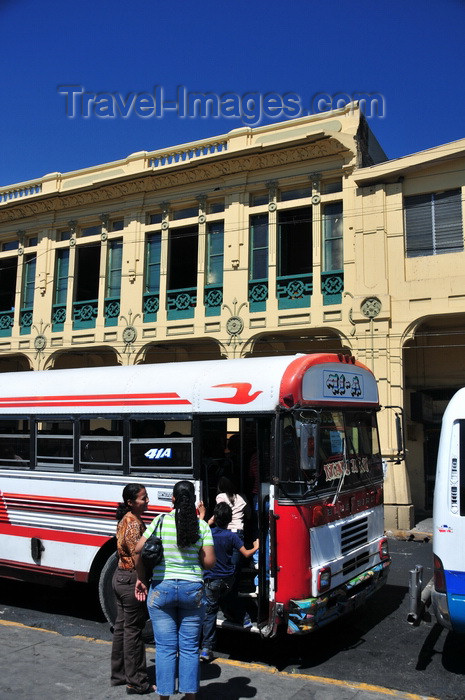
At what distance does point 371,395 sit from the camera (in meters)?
7.61

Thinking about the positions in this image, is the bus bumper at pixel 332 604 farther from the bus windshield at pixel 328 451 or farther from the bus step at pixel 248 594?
the bus windshield at pixel 328 451

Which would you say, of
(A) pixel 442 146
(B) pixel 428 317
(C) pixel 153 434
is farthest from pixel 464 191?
(C) pixel 153 434

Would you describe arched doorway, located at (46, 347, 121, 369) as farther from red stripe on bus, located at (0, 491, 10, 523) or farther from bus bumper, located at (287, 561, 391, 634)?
bus bumper, located at (287, 561, 391, 634)

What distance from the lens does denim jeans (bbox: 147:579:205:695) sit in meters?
4.38

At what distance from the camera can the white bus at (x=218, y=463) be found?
5.82 metres

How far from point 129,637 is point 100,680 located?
57 centimetres

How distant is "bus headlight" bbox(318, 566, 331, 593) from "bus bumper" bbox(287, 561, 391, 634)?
0.08 meters

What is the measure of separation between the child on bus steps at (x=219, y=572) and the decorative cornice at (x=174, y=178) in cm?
1223

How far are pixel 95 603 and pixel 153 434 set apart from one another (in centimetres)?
315

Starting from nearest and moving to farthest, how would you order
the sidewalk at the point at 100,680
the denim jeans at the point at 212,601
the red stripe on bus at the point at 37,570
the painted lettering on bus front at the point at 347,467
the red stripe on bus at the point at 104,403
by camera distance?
1. the sidewalk at the point at 100,680
2. the denim jeans at the point at 212,601
3. the painted lettering on bus front at the point at 347,467
4. the red stripe on bus at the point at 104,403
5. the red stripe on bus at the point at 37,570

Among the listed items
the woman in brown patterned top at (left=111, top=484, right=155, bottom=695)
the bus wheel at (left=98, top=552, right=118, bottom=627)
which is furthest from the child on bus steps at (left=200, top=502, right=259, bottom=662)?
the bus wheel at (left=98, top=552, right=118, bottom=627)

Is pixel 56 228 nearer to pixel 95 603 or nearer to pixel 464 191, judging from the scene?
pixel 464 191

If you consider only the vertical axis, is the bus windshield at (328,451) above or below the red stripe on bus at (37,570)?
above

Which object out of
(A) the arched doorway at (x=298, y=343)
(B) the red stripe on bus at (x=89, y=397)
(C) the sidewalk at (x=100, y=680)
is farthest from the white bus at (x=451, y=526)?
(A) the arched doorway at (x=298, y=343)
